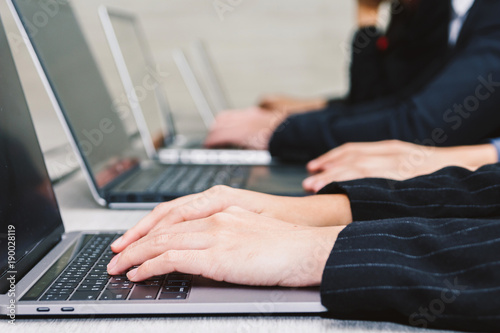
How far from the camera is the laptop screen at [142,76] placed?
1.22m

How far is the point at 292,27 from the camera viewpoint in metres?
2.38

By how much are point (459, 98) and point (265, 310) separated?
2.34ft

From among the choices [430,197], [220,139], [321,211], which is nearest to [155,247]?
[321,211]

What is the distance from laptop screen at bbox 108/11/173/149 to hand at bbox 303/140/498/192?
538mm

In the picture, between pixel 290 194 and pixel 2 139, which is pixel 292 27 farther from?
pixel 2 139

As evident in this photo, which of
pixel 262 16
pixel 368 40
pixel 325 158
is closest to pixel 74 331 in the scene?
pixel 325 158

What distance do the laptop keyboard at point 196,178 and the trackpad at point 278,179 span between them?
23mm

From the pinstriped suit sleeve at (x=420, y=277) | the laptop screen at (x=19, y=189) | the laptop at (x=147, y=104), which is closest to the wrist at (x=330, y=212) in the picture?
the pinstriped suit sleeve at (x=420, y=277)

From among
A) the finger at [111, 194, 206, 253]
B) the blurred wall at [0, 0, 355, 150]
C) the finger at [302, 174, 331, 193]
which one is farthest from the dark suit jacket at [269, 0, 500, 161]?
the blurred wall at [0, 0, 355, 150]

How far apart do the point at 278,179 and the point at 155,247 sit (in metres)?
0.45

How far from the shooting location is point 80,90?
0.92 metres

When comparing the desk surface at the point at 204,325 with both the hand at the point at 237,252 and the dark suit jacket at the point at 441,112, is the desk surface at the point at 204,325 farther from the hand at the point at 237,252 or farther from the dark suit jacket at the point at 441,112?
the dark suit jacket at the point at 441,112

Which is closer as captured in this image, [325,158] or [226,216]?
[226,216]

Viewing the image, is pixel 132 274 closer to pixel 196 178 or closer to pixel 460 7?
pixel 196 178
